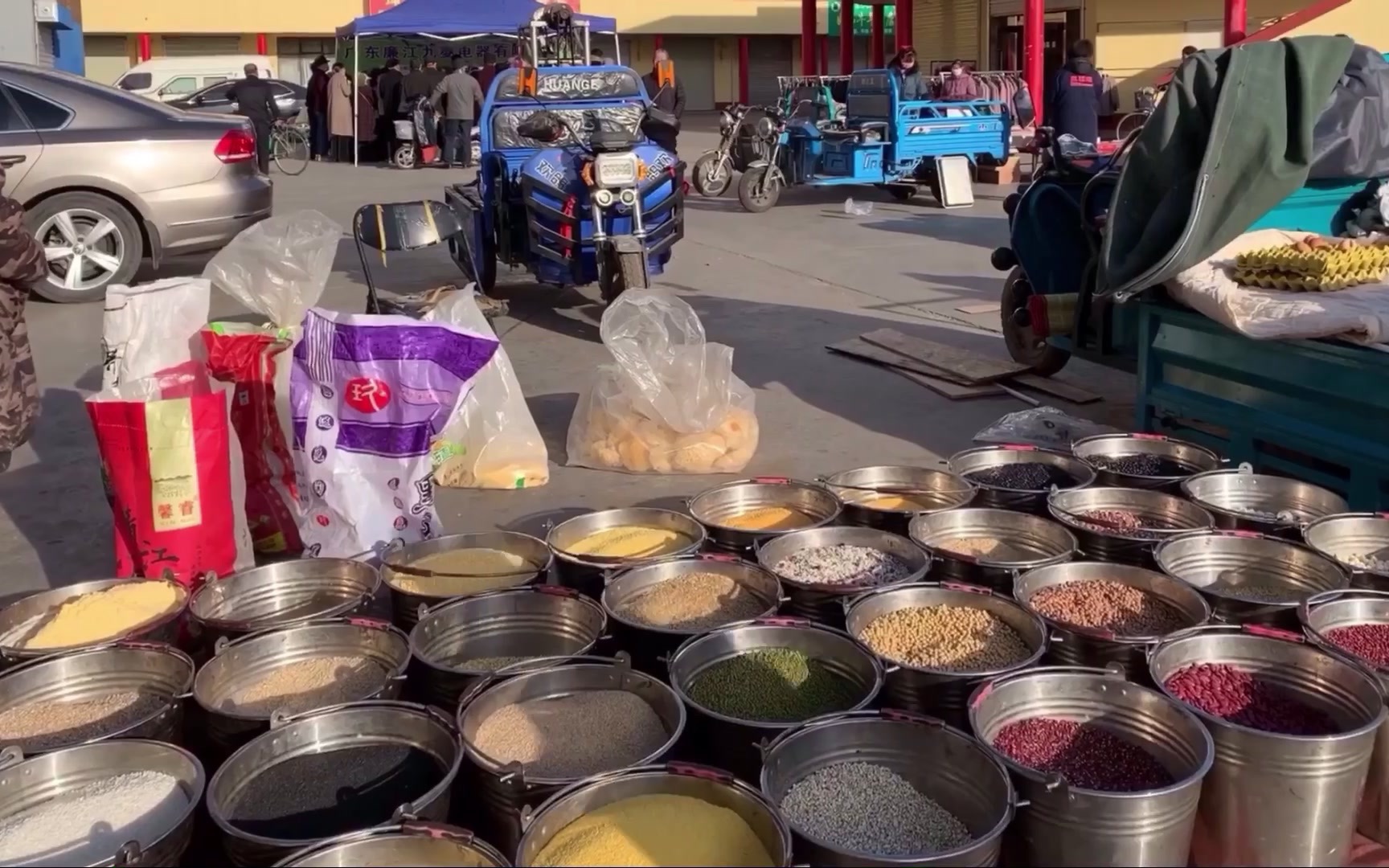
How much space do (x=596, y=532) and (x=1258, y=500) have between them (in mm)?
2107

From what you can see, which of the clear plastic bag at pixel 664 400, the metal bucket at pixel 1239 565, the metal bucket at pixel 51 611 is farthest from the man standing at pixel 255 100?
the metal bucket at pixel 1239 565

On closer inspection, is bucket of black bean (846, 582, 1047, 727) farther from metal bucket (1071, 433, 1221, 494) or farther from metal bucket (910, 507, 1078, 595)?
metal bucket (1071, 433, 1221, 494)

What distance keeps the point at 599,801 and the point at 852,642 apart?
0.82 metres

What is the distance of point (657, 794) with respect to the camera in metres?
2.37

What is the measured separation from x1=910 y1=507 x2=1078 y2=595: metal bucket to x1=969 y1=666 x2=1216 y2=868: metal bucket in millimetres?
653

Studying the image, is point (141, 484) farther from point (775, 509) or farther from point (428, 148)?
point (428, 148)

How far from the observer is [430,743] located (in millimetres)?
2592

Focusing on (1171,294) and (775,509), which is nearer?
(775,509)

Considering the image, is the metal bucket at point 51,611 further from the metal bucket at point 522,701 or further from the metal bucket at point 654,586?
the metal bucket at point 654,586

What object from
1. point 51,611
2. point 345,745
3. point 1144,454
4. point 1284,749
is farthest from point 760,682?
point 1144,454

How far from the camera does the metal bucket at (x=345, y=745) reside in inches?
89.0

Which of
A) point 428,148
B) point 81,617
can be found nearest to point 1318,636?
point 81,617

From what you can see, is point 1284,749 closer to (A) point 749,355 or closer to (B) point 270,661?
(B) point 270,661

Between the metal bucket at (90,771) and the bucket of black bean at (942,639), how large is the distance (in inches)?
59.2
